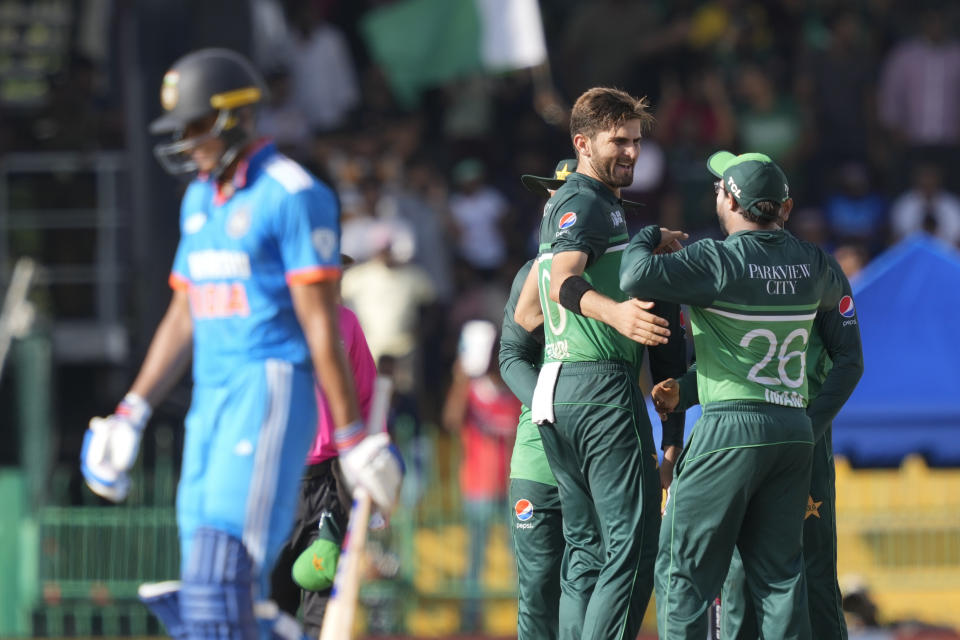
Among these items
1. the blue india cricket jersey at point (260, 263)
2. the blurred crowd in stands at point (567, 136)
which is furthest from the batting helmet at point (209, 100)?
the blurred crowd in stands at point (567, 136)

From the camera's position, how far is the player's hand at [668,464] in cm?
681

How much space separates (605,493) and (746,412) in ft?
2.08

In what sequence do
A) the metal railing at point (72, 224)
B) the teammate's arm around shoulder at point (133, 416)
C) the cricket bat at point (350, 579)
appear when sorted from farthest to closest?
the metal railing at point (72, 224)
the teammate's arm around shoulder at point (133, 416)
the cricket bat at point (350, 579)

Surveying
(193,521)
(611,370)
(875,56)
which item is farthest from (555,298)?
(875,56)

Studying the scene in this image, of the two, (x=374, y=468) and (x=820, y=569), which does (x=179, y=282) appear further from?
(x=820, y=569)

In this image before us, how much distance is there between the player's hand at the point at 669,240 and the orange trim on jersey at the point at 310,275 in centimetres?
143

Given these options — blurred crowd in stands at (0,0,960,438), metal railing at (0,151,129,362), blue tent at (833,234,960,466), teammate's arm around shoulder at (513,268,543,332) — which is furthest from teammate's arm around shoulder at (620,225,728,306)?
metal railing at (0,151,129,362)

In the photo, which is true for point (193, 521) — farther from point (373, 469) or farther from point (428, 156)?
point (428, 156)

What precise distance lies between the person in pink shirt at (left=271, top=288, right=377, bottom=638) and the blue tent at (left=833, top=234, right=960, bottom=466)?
3753 millimetres

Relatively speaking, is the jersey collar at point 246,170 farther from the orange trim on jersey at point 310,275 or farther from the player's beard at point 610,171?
the player's beard at point 610,171

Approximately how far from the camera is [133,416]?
5.68m

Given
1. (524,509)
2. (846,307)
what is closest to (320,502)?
(524,509)

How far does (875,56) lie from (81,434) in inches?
331

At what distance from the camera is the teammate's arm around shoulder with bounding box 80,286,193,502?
5602 mm
